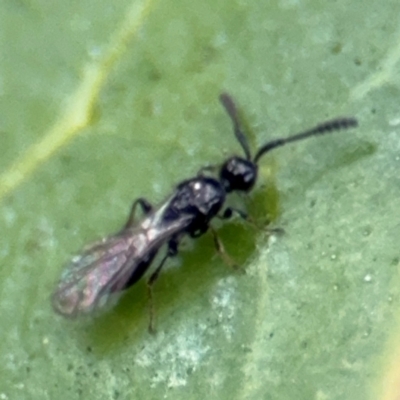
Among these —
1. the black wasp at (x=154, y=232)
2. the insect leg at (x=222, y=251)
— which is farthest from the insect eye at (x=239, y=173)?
the insect leg at (x=222, y=251)

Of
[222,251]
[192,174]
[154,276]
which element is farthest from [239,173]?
[154,276]

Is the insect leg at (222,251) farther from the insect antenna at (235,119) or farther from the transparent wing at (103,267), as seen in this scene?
the insect antenna at (235,119)

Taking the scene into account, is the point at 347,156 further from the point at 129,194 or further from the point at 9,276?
the point at 9,276

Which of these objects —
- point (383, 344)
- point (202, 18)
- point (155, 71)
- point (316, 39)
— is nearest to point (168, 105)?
point (155, 71)

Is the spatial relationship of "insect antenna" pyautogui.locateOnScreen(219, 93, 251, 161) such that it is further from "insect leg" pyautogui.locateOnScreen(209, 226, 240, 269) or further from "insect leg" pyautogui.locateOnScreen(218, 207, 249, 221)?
"insect leg" pyautogui.locateOnScreen(209, 226, 240, 269)

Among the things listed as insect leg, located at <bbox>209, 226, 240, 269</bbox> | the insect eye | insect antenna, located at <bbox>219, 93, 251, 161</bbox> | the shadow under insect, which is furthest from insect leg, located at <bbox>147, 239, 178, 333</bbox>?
insect antenna, located at <bbox>219, 93, 251, 161</bbox>

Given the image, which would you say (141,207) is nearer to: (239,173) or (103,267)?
(103,267)
